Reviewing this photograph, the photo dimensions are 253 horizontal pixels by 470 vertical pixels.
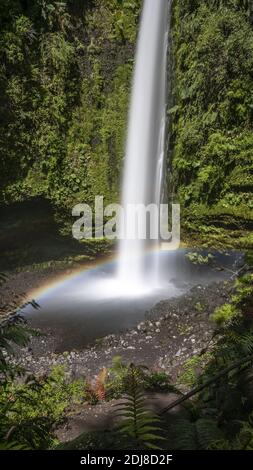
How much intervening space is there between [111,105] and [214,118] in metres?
3.44

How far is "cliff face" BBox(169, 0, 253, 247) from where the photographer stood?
1066cm

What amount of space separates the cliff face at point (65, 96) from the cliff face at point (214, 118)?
6.27ft

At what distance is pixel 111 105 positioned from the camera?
12773 mm

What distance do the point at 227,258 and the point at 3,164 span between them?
7280mm

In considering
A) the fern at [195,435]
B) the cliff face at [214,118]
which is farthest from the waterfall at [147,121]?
the fern at [195,435]

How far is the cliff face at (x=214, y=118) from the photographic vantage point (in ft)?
35.0

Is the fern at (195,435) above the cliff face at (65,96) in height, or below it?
below

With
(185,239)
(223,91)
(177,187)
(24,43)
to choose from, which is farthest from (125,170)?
(24,43)

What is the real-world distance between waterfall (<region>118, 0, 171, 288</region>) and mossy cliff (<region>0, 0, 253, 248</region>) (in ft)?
1.08

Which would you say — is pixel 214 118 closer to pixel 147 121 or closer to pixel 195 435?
pixel 147 121

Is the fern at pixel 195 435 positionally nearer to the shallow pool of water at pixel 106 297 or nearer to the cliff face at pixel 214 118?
the shallow pool of water at pixel 106 297

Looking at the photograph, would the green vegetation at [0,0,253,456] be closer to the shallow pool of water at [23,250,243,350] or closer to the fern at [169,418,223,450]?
the shallow pool of water at [23,250,243,350]

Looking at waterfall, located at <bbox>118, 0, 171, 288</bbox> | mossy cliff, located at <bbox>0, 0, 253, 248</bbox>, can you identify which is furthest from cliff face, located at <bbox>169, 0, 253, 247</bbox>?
waterfall, located at <bbox>118, 0, 171, 288</bbox>

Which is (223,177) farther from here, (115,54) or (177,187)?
(115,54)
